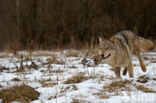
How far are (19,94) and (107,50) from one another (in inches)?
91.8

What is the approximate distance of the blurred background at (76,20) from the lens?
16.8m

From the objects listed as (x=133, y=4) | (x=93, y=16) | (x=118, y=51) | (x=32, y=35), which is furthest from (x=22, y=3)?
(x=118, y=51)

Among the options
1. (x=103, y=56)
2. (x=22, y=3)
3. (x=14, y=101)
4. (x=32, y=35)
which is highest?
(x=22, y=3)

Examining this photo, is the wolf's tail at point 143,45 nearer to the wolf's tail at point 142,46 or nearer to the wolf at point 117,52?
the wolf's tail at point 142,46

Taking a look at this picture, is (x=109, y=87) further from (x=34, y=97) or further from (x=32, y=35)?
(x=32, y=35)

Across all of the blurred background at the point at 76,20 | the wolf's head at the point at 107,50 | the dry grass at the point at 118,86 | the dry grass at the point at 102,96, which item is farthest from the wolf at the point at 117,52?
the blurred background at the point at 76,20

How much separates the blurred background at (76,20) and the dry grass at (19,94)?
1094 cm

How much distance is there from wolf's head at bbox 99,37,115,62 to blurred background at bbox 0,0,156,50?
9.32m

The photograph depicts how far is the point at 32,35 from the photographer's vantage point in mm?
19594

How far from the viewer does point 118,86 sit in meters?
Result: 4.61

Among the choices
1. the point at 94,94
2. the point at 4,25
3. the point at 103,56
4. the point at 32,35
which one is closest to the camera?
the point at 94,94

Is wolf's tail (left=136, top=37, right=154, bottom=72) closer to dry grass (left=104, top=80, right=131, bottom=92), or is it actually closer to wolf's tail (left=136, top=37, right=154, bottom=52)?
wolf's tail (left=136, top=37, right=154, bottom=52)

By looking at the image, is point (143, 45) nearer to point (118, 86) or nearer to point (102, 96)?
point (118, 86)

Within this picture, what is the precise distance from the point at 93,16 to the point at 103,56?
11509 mm
